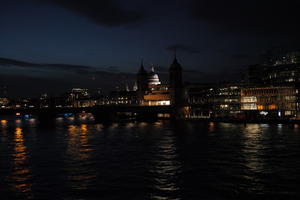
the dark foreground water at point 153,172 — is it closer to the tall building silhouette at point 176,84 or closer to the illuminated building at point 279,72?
the illuminated building at point 279,72

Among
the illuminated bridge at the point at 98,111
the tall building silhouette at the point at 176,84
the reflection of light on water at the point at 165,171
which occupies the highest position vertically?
the tall building silhouette at the point at 176,84

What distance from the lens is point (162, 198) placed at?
2614 centimetres

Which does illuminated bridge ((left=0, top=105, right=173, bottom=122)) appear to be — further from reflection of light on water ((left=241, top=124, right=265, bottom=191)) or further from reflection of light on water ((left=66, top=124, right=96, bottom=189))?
reflection of light on water ((left=241, top=124, right=265, bottom=191))

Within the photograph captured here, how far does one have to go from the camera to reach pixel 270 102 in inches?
5285

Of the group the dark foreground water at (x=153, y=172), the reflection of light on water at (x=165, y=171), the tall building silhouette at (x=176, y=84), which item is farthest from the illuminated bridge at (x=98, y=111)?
the reflection of light on water at (x=165, y=171)

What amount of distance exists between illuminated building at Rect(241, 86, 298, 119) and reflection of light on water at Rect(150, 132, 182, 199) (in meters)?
88.3

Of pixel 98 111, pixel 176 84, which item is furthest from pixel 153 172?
pixel 176 84

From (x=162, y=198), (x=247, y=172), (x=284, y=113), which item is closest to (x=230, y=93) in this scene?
(x=284, y=113)

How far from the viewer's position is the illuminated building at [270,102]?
12850 centimetres

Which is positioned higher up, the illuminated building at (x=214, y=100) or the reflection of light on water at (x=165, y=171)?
the illuminated building at (x=214, y=100)

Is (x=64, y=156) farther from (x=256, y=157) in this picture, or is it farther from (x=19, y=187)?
(x=256, y=157)

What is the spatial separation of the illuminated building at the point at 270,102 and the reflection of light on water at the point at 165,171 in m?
88.3

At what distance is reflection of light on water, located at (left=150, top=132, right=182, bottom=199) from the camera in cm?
2792

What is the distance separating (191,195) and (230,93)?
132939mm
